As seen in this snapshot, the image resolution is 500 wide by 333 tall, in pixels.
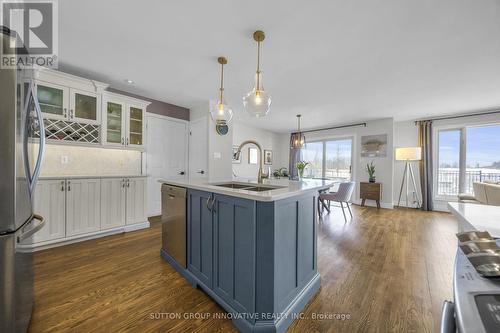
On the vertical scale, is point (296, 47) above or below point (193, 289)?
above

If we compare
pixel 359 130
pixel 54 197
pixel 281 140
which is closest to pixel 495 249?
pixel 54 197

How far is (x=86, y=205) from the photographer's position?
107 inches

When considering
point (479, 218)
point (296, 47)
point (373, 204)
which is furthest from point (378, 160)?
point (479, 218)

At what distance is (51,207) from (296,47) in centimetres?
349

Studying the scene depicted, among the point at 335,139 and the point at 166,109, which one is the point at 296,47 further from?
the point at 335,139

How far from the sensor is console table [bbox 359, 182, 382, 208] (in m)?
5.07

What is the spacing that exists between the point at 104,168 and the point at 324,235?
370 centimetres

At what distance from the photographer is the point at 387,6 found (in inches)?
62.6

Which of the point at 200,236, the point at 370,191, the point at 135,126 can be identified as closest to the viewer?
the point at 200,236

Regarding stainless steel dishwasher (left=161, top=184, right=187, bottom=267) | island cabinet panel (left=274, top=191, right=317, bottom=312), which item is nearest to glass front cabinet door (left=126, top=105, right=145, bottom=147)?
stainless steel dishwasher (left=161, top=184, right=187, bottom=267)

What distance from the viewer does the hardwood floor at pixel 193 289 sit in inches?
53.0

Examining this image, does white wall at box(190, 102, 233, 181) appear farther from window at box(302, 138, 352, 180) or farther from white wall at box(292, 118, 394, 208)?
white wall at box(292, 118, 394, 208)

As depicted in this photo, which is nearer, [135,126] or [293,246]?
[293,246]

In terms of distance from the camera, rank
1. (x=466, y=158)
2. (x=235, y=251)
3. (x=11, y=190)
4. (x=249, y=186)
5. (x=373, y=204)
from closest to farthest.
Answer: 1. (x=11, y=190)
2. (x=235, y=251)
3. (x=249, y=186)
4. (x=466, y=158)
5. (x=373, y=204)
